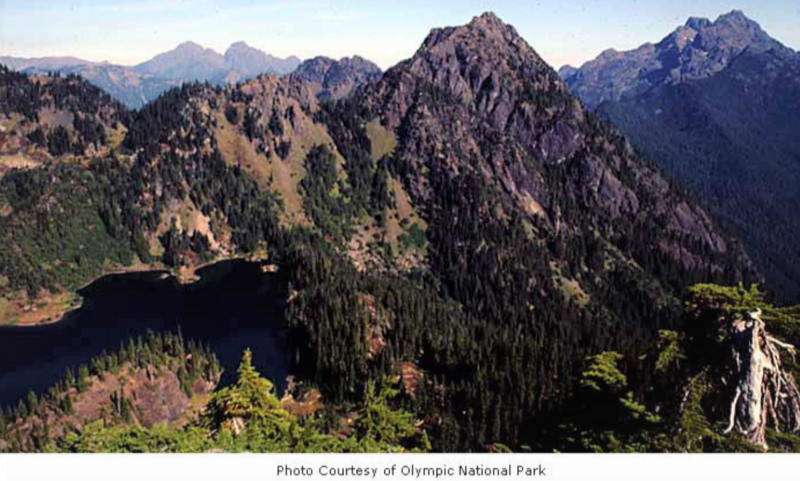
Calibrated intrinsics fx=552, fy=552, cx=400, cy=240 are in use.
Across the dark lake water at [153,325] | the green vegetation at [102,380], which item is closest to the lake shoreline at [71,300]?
the dark lake water at [153,325]

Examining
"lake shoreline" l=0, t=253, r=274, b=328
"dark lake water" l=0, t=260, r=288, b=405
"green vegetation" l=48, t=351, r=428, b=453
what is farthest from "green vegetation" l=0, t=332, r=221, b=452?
"lake shoreline" l=0, t=253, r=274, b=328

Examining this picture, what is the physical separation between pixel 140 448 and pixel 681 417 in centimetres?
2459

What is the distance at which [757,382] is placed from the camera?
75.2 feet

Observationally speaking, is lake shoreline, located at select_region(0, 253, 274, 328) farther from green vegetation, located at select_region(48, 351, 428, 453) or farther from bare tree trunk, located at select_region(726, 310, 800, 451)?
bare tree trunk, located at select_region(726, 310, 800, 451)

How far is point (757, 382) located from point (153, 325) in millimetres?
142591

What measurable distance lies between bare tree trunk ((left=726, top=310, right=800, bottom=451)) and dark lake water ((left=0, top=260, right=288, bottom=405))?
3818 inches

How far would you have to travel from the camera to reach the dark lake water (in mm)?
117713

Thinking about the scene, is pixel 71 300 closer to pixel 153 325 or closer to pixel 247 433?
Result: pixel 153 325

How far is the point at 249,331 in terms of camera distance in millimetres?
140500

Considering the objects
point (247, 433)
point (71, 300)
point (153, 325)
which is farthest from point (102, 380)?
point (71, 300)

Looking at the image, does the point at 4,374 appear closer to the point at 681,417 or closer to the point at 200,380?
the point at 200,380

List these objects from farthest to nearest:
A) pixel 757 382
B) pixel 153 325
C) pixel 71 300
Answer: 1. pixel 71 300
2. pixel 153 325
3. pixel 757 382

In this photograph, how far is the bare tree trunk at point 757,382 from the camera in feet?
74.8

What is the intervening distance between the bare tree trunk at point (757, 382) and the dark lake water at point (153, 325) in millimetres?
96984
